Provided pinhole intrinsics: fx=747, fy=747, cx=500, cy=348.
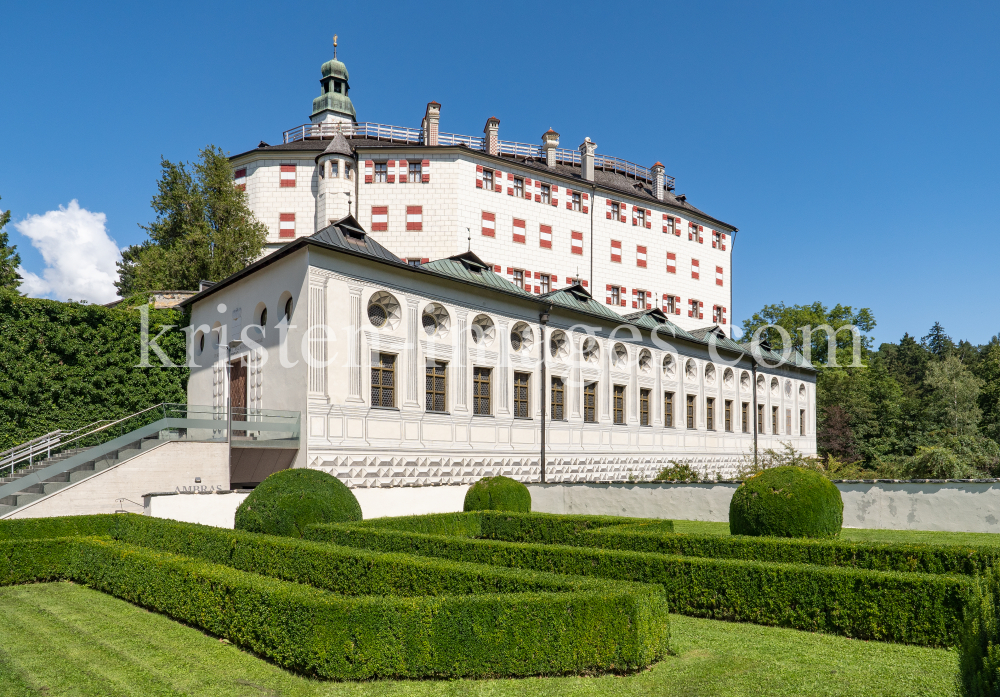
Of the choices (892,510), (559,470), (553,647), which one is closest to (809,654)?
(553,647)

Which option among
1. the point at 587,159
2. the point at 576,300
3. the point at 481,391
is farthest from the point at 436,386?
the point at 587,159

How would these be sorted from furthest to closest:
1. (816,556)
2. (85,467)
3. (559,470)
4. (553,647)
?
(559,470), (85,467), (816,556), (553,647)

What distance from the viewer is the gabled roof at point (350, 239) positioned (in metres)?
21.6

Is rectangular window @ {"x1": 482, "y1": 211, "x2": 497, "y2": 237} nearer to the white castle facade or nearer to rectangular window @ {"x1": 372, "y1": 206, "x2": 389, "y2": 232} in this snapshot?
the white castle facade

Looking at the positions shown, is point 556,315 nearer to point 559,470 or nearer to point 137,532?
point 559,470

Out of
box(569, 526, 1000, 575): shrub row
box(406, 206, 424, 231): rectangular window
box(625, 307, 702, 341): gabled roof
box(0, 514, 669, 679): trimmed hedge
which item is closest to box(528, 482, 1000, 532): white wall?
box(569, 526, 1000, 575): shrub row

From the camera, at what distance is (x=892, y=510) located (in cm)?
1972

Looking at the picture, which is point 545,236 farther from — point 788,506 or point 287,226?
point 788,506

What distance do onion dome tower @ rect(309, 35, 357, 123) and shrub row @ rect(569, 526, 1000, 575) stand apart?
43725 millimetres

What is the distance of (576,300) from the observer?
31.0m

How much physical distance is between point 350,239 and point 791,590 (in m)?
16.9

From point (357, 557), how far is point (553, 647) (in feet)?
12.3

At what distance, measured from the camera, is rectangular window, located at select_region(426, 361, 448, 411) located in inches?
939

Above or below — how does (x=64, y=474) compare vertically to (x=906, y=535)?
above
